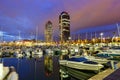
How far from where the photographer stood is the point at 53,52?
3164 inches

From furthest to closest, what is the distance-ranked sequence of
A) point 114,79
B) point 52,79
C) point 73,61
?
point 73,61 < point 52,79 < point 114,79

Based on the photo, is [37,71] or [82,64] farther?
A: [37,71]

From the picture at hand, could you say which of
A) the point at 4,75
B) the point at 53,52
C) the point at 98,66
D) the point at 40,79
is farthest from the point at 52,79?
the point at 53,52

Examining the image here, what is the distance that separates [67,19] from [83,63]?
169m

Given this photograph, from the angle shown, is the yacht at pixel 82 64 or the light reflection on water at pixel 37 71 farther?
the light reflection on water at pixel 37 71

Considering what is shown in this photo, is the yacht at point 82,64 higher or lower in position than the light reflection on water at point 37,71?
higher

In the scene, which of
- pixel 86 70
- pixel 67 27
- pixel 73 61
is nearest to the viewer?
pixel 86 70

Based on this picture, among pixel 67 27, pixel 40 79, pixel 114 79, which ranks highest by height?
pixel 67 27

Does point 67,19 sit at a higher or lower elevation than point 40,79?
higher

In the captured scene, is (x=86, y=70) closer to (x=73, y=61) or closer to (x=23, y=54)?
(x=73, y=61)

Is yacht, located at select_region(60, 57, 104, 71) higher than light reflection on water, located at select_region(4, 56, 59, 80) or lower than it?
higher

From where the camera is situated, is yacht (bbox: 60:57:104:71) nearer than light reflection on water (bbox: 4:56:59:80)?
Yes

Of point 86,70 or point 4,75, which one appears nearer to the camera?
point 4,75

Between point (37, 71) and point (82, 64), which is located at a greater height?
point (82, 64)
